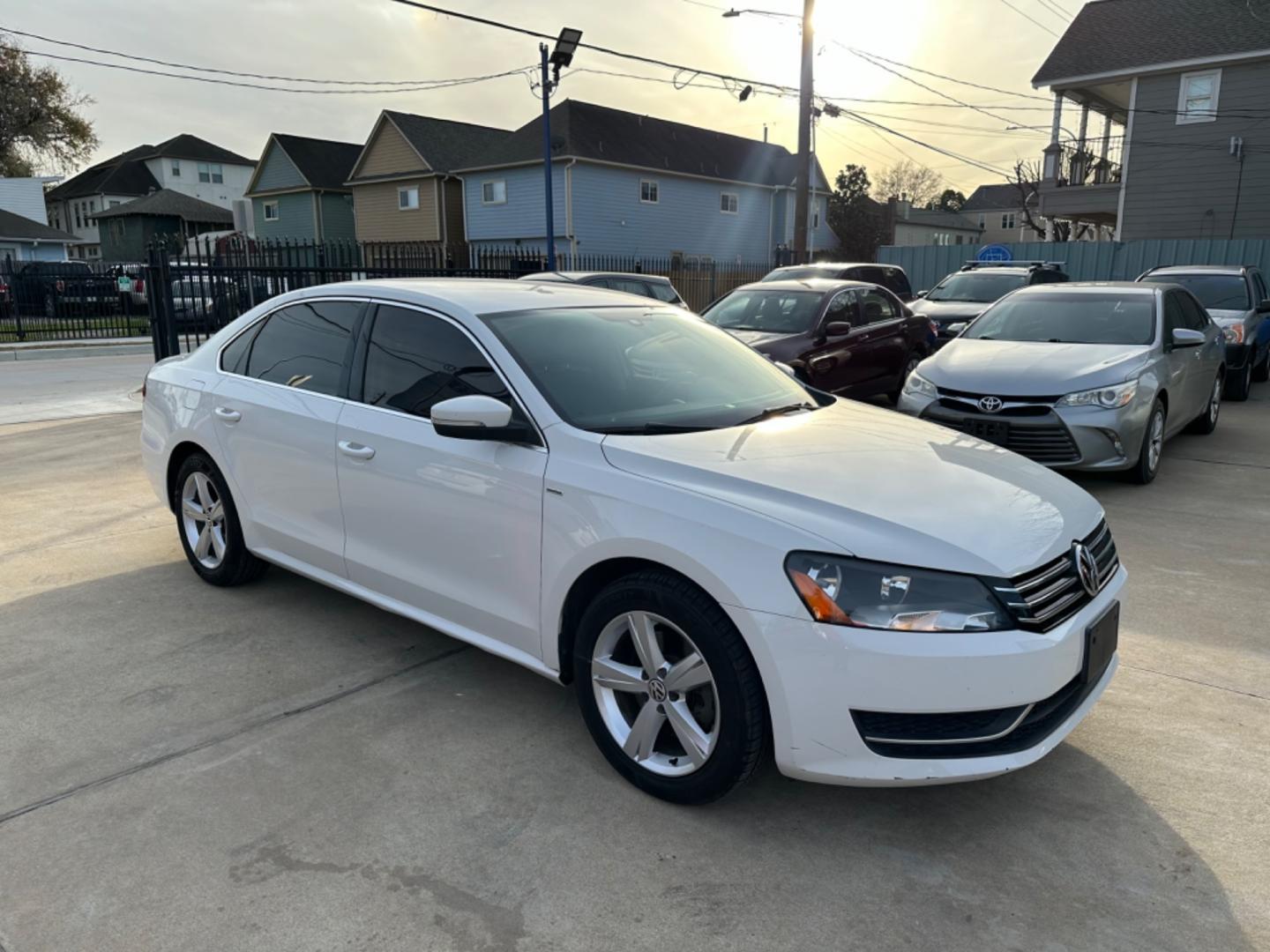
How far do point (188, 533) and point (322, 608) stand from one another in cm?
99

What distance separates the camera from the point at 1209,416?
944 cm

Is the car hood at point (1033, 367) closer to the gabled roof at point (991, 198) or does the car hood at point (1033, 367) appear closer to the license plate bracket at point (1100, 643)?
the license plate bracket at point (1100, 643)

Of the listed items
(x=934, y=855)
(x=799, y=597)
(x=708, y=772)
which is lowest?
(x=934, y=855)

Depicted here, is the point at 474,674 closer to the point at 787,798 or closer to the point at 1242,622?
the point at 787,798

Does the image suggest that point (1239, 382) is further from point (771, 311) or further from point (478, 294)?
point (478, 294)

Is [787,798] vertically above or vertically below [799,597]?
below

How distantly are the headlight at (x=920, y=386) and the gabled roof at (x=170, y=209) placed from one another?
51.8 metres

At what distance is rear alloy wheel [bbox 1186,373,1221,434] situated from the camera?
9281mm

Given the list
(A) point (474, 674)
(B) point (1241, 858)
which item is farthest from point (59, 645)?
(B) point (1241, 858)

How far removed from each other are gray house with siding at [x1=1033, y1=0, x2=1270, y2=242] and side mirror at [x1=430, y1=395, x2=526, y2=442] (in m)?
23.5

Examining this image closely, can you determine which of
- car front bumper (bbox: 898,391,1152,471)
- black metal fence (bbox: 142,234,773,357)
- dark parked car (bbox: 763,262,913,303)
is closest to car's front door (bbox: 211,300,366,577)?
car front bumper (bbox: 898,391,1152,471)

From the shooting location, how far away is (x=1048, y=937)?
2336 millimetres

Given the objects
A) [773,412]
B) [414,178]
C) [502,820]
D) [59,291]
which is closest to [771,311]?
[773,412]

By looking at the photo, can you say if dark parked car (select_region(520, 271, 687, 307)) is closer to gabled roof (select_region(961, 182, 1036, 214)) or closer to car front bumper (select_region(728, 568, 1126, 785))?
car front bumper (select_region(728, 568, 1126, 785))
